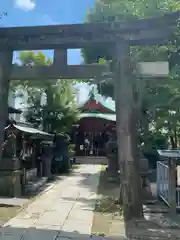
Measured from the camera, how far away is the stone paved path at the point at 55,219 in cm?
602

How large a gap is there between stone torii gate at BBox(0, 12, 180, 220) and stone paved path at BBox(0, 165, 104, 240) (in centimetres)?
133

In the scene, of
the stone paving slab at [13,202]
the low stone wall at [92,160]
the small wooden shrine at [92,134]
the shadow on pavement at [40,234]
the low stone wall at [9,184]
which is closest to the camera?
the shadow on pavement at [40,234]

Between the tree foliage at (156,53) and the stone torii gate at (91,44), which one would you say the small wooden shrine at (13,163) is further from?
the tree foliage at (156,53)

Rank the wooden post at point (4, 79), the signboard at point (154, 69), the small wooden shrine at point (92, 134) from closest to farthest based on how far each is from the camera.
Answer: the signboard at point (154, 69), the wooden post at point (4, 79), the small wooden shrine at point (92, 134)

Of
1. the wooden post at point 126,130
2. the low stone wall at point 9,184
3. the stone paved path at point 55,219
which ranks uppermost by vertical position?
the wooden post at point 126,130

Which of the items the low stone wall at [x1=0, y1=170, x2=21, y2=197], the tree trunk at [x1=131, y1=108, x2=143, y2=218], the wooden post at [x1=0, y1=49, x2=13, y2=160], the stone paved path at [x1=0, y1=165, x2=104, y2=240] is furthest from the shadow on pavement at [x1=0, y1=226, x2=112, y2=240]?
the low stone wall at [x1=0, y1=170, x2=21, y2=197]

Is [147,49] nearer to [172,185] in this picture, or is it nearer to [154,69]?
[154,69]

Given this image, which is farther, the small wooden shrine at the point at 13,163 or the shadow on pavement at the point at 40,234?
the small wooden shrine at the point at 13,163

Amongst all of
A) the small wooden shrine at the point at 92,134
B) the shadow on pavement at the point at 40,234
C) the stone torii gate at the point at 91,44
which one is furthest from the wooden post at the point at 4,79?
the small wooden shrine at the point at 92,134

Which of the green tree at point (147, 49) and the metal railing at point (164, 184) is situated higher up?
the green tree at point (147, 49)

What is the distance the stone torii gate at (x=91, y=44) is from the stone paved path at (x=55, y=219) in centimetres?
133

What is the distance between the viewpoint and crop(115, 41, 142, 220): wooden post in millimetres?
6875

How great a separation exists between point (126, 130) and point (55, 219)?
2.70 m

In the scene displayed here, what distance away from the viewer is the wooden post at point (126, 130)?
6.88 metres
